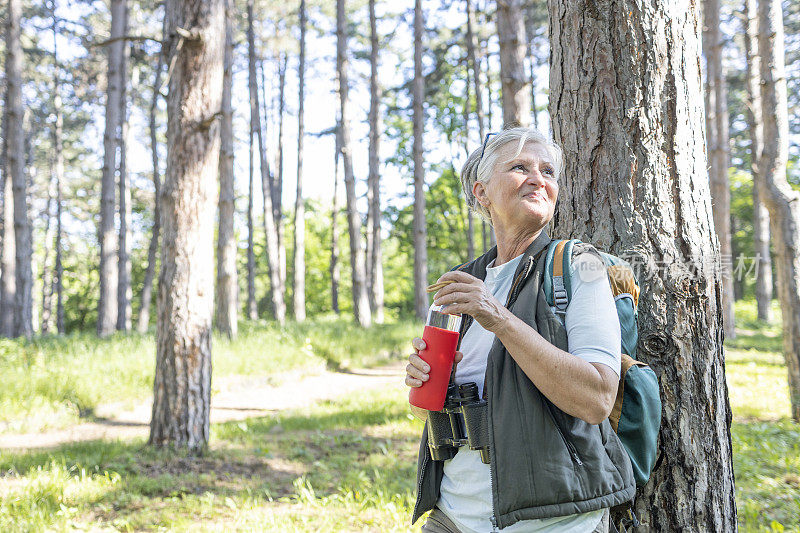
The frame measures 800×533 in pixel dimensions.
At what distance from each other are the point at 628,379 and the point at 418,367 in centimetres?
63

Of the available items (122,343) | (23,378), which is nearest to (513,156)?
(23,378)

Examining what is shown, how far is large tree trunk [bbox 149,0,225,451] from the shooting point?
557cm

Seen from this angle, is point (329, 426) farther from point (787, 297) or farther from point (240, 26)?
point (240, 26)

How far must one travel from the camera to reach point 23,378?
7770 millimetres

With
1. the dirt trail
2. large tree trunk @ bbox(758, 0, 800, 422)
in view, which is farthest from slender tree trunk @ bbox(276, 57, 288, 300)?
large tree trunk @ bbox(758, 0, 800, 422)

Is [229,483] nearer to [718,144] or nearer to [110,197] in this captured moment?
[110,197]

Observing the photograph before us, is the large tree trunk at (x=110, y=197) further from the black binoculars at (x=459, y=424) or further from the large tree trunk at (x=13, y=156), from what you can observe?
the black binoculars at (x=459, y=424)

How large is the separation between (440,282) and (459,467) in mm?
A: 639

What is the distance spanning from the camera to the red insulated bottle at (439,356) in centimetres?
180

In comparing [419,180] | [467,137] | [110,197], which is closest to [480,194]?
[419,180]

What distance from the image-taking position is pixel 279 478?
16.8ft

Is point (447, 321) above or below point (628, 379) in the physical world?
above

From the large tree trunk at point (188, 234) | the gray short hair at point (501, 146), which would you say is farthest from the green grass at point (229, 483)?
the gray short hair at point (501, 146)

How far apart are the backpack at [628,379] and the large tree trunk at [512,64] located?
230 inches
